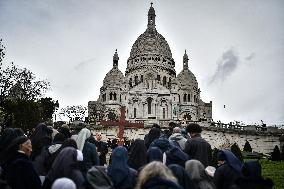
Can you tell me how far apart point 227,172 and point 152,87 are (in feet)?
191

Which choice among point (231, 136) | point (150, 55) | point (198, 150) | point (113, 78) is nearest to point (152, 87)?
point (113, 78)

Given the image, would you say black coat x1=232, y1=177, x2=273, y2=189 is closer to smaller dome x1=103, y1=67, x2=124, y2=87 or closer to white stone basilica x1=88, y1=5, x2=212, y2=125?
white stone basilica x1=88, y1=5, x2=212, y2=125

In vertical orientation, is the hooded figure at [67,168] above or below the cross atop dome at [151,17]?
below

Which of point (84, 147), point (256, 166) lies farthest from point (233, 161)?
point (84, 147)

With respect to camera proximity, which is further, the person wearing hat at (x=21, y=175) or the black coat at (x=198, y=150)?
the black coat at (x=198, y=150)

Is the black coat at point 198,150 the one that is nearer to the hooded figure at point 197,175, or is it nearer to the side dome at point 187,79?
the hooded figure at point 197,175

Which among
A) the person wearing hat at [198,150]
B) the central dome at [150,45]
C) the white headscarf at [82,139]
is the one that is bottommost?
the person wearing hat at [198,150]

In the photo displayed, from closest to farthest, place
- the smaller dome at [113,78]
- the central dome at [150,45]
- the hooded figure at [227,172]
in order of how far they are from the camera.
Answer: the hooded figure at [227,172] → the smaller dome at [113,78] → the central dome at [150,45]

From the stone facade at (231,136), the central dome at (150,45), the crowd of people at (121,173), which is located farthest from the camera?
the central dome at (150,45)

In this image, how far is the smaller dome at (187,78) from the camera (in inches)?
2842

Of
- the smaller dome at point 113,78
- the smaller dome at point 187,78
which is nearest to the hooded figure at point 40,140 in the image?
the smaller dome at point 187,78

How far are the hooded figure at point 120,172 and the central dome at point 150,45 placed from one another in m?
69.9

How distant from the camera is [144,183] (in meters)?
5.48

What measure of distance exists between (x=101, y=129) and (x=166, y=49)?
36.1m
